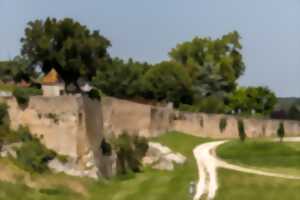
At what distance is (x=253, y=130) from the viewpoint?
67125 millimetres

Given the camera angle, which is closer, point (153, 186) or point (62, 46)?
point (153, 186)

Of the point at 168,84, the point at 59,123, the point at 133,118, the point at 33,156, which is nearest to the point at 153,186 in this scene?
the point at 59,123

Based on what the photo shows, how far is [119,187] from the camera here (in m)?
38.9

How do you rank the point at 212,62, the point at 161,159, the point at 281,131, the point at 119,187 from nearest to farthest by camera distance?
1. the point at 119,187
2. the point at 161,159
3. the point at 281,131
4. the point at 212,62

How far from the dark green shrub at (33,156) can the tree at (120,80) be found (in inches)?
1284

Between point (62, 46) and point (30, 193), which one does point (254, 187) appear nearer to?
point (30, 193)

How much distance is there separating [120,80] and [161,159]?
2744 centimetres

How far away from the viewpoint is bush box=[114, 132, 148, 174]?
44.5 m

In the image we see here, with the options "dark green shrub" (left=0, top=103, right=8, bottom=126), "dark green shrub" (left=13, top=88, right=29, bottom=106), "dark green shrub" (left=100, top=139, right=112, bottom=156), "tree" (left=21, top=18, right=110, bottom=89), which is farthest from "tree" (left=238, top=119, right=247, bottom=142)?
"dark green shrub" (left=0, top=103, right=8, bottom=126)

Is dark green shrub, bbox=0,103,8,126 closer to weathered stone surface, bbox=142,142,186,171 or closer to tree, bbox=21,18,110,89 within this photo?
weathered stone surface, bbox=142,142,186,171

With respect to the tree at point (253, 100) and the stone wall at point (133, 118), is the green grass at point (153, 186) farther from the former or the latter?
the tree at point (253, 100)

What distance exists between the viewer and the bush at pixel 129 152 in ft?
146

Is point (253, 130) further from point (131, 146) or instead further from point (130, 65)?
point (131, 146)

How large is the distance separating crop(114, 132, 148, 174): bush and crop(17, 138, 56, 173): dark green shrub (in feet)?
18.8
